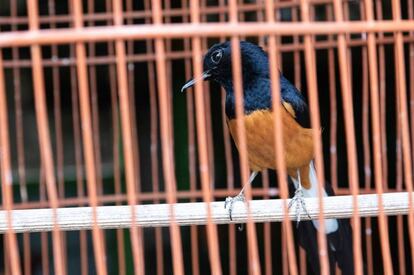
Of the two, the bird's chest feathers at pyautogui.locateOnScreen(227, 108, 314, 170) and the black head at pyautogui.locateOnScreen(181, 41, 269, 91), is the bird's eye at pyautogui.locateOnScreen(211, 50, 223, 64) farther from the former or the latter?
the bird's chest feathers at pyautogui.locateOnScreen(227, 108, 314, 170)

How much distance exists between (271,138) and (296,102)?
0.51 ft

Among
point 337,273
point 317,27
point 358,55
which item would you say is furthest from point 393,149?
point 317,27

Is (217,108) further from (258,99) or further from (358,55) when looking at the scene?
(258,99)

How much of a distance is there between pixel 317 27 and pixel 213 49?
44.3 inches

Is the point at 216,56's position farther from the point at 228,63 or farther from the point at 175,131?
the point at 175,131

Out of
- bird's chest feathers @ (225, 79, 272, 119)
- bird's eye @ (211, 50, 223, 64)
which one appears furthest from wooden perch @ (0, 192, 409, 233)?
bird's eye @ (211, 50, 223, 64)

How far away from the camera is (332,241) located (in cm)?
275

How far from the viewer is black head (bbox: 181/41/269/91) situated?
8.68 feet

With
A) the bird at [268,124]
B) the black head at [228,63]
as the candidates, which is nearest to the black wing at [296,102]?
the bird at [268,124]

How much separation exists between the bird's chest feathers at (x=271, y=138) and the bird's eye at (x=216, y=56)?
0.71 ft

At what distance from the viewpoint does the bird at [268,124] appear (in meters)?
2.57

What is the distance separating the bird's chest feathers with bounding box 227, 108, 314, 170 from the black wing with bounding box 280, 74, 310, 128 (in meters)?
0.02

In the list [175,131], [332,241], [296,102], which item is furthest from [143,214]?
[175,131]

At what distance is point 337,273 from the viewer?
108 inches
